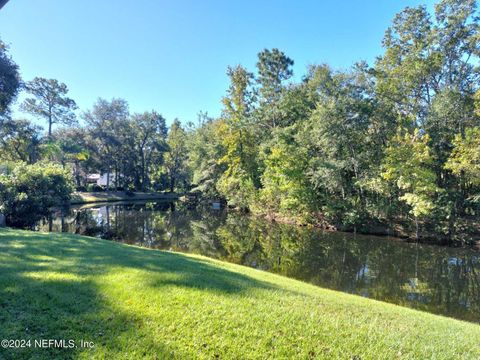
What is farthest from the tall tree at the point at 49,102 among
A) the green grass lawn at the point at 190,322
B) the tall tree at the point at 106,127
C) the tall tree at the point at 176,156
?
the green grass lawn at the point at 190,322

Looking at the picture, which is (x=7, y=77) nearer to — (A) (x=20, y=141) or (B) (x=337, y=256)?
(B) (x=337, y=256)

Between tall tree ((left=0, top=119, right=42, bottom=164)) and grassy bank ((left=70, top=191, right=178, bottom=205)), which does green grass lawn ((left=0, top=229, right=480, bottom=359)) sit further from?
grassy bank ((left=70, top=191, right=178, bottom=205))

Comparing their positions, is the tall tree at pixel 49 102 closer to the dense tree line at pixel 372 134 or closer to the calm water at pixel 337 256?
the dense tree line at pixel 372 134

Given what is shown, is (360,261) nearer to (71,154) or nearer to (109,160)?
(71,154)

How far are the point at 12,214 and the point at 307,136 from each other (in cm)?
2061

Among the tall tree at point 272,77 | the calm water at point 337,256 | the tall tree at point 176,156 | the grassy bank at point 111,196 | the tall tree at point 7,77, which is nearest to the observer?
the calm water at point 337,256

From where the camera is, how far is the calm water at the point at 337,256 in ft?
29.1

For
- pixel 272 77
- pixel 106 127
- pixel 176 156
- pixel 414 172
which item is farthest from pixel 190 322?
pixel 176 156

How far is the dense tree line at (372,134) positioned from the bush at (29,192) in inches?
186

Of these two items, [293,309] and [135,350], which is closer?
[135,350]

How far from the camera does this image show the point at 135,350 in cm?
273

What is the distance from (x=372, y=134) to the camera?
19562 millimetres

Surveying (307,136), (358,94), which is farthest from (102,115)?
(358,94)

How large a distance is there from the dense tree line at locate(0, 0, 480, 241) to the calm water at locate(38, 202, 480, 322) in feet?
7.90
